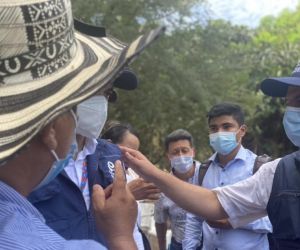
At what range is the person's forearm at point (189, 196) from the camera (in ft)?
10.8

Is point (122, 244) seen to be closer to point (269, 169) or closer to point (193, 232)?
point (269, 169)

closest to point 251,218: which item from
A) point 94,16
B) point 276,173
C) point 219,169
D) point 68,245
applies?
point 276,173

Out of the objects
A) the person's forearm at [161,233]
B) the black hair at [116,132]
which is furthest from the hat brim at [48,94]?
the person's forearm at [161,233]

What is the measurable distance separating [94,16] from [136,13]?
1.24 meters

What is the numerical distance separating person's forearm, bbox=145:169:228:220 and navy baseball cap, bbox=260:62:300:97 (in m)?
0.71

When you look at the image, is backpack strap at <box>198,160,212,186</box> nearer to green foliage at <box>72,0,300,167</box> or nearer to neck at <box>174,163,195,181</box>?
neck at <box>174,163,195,181</box>

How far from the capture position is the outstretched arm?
10.4 ft

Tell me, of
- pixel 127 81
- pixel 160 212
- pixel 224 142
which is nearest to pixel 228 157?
pixel 224 142

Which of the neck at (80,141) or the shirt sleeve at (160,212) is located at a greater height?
the neck at (80,141)

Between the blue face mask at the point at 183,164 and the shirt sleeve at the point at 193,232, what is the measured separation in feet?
2.34

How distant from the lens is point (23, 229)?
1403mm

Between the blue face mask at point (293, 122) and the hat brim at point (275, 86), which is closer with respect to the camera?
the hat brim at point (275, 86)

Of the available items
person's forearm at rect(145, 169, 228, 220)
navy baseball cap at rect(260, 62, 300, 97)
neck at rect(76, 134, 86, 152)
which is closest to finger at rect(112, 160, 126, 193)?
neck at rect(76, 134, 86, 152)

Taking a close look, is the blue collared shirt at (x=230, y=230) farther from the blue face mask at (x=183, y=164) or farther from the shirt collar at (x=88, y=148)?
the shirt collar at (x=88, y=148)
